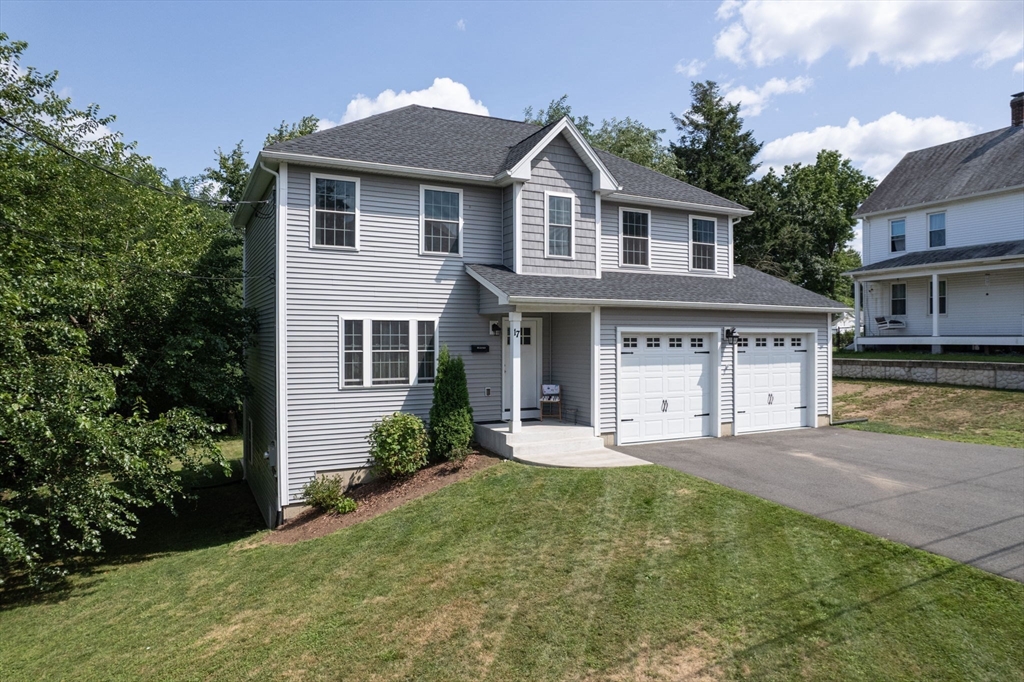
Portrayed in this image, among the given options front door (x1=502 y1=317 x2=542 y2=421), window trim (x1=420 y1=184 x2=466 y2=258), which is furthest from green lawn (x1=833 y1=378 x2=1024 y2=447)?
window trim (x1=420 y1=184 x2=466 y2=258)

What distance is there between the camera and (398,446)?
37.1 ft

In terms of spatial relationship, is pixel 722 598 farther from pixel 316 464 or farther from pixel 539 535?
pixel 316 464

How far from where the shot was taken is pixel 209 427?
35.7 feet

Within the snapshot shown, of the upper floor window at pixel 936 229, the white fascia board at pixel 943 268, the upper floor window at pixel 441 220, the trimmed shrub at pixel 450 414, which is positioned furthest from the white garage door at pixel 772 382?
the upper floor window at pixel 936 229

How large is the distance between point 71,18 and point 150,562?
→ 12.5 metres

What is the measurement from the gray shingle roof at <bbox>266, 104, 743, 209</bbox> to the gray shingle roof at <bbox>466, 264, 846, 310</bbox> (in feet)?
6.80

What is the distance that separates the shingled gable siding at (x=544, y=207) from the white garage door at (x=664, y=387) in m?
2.18

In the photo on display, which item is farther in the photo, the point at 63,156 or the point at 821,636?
the point at 63,156

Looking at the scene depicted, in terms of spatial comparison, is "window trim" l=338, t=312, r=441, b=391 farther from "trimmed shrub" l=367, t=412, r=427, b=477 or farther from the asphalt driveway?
the asphalt driveway

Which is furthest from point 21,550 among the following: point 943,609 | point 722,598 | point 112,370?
point 943,609

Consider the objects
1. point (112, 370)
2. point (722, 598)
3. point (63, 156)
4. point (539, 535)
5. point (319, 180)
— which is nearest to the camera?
point (722, 598)

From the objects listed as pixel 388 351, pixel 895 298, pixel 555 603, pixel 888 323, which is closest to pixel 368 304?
pixel 388 351

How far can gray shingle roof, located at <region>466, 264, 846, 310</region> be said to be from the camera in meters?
12.1

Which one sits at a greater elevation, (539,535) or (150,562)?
(539,535)
